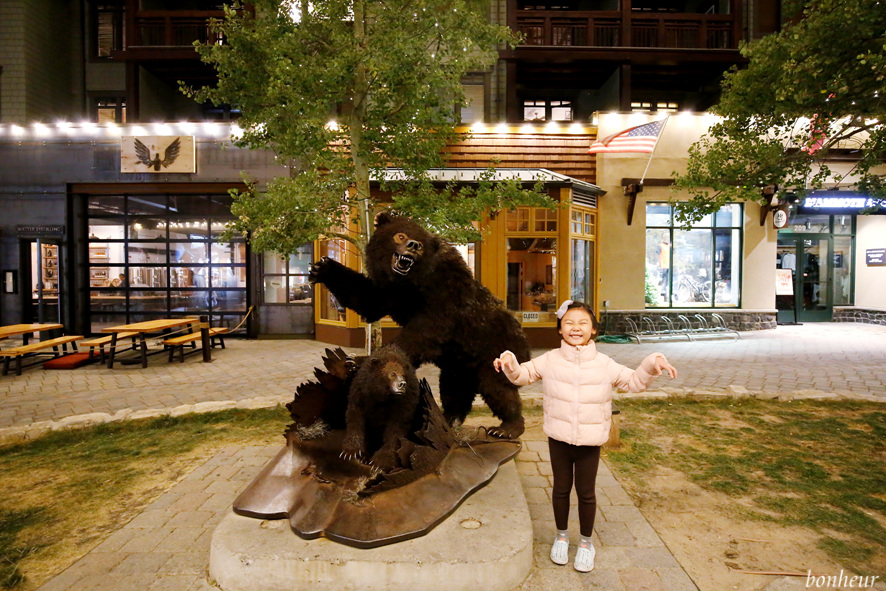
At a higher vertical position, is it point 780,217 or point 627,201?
point 627,201

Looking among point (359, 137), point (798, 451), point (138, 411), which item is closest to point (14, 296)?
point (138, 411)

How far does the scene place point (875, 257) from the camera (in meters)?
14.9

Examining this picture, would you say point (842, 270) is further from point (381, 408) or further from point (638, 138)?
point (381, 408)

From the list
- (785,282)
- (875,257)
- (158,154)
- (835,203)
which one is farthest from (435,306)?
(875,257)

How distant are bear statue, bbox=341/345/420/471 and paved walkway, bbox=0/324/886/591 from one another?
105 cm

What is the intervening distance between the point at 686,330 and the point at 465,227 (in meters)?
8.82

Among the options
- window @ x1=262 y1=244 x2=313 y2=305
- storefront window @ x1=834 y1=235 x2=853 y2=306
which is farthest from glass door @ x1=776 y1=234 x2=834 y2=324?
window @ x1=262 y1=244 x2=313 y2=305

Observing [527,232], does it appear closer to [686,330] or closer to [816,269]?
[686,330]

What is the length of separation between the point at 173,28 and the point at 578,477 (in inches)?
648

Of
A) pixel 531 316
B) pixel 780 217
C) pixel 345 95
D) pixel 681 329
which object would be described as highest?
pixel 345 95

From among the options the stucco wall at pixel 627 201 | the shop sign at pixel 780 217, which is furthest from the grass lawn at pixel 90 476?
the shop sign at pixel 780 217

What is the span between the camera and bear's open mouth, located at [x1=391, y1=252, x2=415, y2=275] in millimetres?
3010

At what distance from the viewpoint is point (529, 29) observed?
14289 millimetres

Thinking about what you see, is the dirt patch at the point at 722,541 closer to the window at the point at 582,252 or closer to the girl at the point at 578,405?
the girl at the point at 578,405
